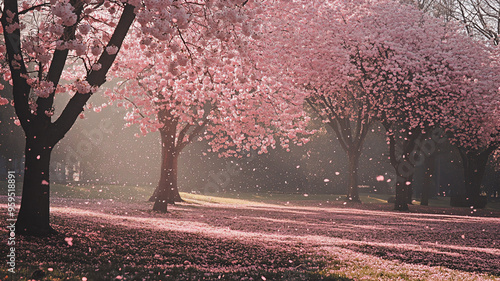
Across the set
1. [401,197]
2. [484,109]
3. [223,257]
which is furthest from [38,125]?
[484,109]

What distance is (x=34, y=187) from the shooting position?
1148cm

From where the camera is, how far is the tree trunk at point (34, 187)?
451 inches

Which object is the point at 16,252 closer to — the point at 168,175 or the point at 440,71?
the point at 168,175

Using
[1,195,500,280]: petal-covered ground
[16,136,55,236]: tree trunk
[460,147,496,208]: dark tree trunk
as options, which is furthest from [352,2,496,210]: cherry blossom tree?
[16,136,55,236]: tree trunk

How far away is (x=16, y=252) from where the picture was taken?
9.77 metres

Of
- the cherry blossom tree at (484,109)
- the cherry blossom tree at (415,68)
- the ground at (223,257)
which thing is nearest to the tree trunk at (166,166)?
the ground at (223,257)

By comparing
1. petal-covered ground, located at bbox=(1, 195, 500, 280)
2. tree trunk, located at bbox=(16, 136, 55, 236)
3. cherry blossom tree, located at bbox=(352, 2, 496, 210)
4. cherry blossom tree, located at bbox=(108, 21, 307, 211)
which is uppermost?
cherry blossom tree, located at bbox=(352, 2, 496, 210)

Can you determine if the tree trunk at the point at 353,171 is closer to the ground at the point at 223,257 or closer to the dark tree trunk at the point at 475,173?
the dark tree trunk at the point at 475,173

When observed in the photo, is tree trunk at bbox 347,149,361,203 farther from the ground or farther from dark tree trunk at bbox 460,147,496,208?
the ground

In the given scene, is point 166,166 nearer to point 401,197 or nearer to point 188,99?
point 188,99

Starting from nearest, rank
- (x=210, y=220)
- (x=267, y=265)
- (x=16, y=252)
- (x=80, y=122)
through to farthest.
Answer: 1. (x=16, y=252)
2. (x=267, y=265)
3. (x=210, y=220)
4. (x=80, y=122)

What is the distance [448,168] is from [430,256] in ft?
202

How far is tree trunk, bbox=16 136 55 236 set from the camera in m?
11.5

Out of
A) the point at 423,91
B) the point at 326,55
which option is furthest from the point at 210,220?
the point at 423,91
